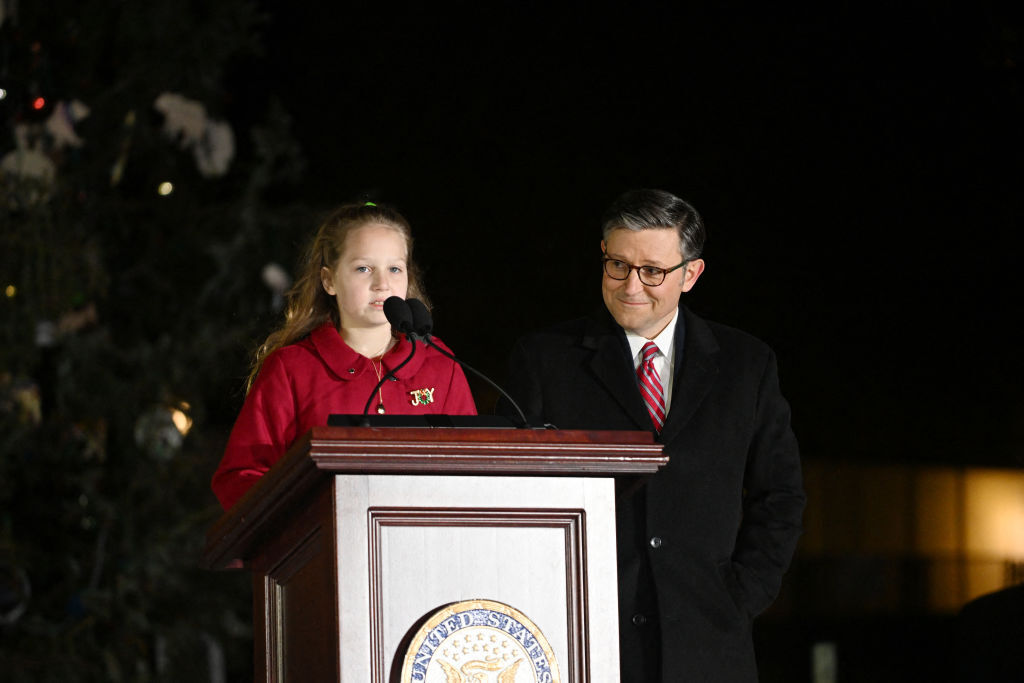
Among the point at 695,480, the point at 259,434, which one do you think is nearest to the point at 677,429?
the point at 695,480

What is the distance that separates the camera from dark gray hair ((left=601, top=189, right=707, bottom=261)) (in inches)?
82.9

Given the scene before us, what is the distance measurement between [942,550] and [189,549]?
3216 millimetres

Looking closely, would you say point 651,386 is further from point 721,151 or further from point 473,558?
point 721,151

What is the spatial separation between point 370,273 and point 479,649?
0.85m

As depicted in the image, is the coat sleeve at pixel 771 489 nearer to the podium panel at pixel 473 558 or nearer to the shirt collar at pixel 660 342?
the shirt collar at pixel 660 342

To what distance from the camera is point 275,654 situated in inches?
67.9

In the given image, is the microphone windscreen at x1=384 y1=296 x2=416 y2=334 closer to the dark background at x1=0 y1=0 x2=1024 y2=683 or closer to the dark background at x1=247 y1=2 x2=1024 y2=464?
the dark background at x1=0 y1=0 x2=1024 y2=683

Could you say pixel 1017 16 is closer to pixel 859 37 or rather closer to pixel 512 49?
pixel 859 37

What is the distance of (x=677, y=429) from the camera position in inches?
81.4

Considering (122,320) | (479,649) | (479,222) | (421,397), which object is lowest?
(479,649)

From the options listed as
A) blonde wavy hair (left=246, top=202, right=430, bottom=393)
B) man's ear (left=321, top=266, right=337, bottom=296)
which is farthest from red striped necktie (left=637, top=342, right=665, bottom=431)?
man's ear (left=321, top=266, right=337, bottom=296)

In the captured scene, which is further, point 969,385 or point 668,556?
point 969,385

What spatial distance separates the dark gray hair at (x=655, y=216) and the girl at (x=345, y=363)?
0.31 meters

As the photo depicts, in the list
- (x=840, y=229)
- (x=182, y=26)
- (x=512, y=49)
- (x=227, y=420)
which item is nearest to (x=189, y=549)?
(x=227, y=420)
